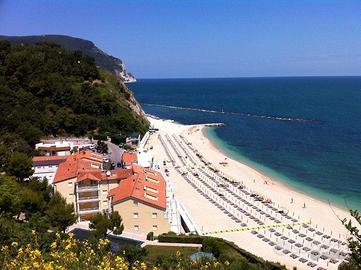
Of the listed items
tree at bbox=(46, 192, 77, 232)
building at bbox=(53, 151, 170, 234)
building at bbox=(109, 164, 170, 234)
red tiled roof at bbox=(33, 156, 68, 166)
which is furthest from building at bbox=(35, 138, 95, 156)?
tree at bbox=(46, 192, 77, 232)

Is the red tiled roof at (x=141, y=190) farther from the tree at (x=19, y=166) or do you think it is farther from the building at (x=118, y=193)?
the tree at (x=19, y=166)

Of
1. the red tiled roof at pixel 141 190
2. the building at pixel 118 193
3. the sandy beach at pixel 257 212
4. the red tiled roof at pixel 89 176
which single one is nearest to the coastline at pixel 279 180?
the sandy beach at pixel 257 212

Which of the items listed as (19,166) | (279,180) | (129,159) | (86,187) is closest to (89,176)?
(86,187)

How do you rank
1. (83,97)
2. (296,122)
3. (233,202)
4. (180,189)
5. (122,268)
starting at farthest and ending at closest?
1. (296,122)
2. (83,97)
3. (180,189)
4. (233,202)
5. (122,268)

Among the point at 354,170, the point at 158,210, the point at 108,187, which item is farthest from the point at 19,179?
the point at 354,170

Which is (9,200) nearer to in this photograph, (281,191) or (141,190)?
(141,190)

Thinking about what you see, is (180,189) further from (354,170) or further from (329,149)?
(329,149)

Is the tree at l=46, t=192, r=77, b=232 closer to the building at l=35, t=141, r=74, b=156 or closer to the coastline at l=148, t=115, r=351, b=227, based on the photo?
the coastline at l=148, t=115, r=351, b=227
